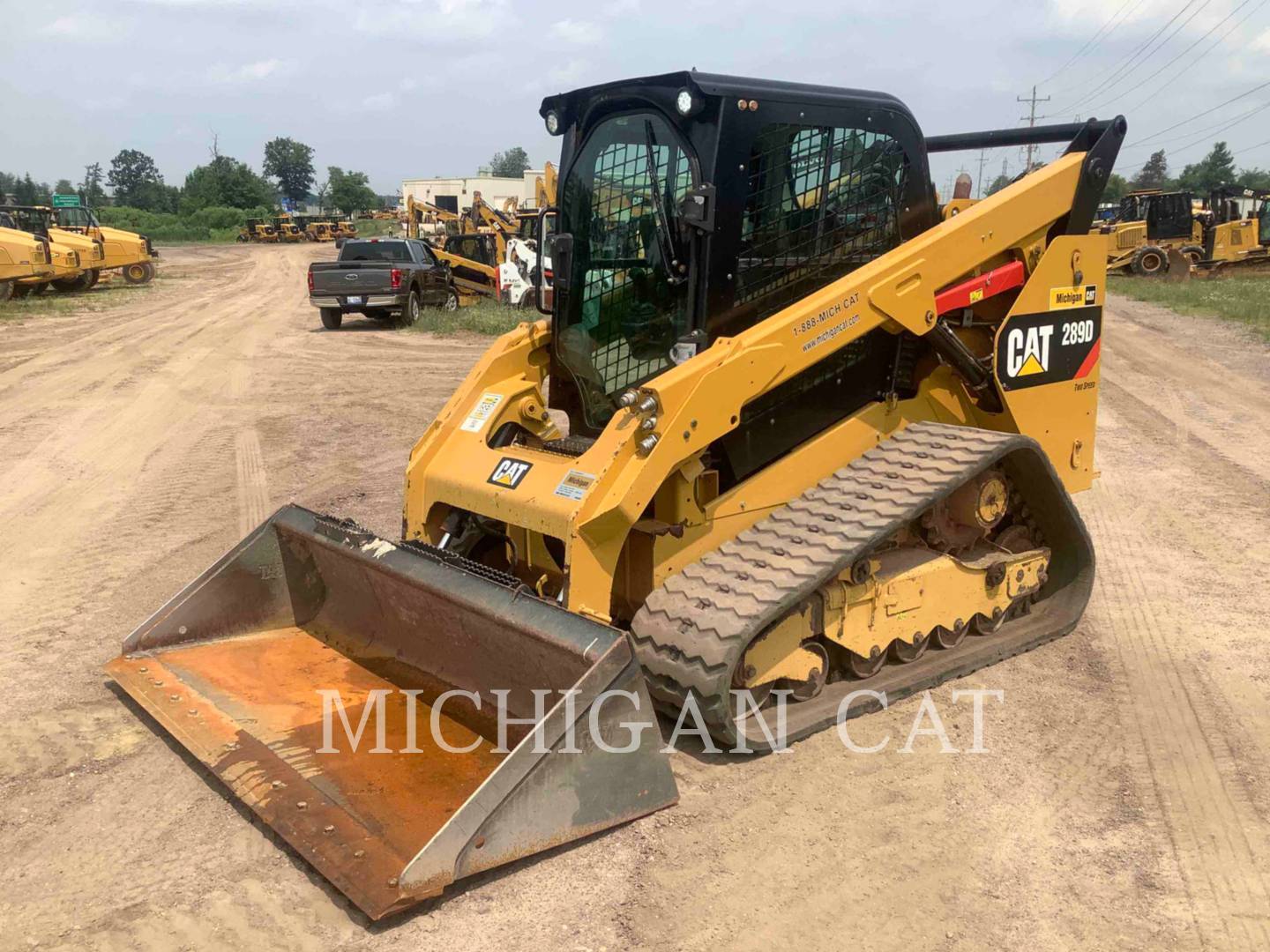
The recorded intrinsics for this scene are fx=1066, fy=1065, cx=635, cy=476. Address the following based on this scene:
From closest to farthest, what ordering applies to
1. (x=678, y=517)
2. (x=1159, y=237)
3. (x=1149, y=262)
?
(x=678, y=517) → (x=1149, y=262) → (x=1159, y=237)

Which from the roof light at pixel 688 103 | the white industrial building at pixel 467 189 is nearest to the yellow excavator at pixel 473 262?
the roof light at pixel 688 103

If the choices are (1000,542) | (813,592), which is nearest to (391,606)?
(813,592)

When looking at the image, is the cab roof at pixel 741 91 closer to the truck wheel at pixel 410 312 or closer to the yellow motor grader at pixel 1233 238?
the truck wheel at pixel 410 312

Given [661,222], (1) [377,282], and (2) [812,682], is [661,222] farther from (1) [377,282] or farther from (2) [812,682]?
(1) [377,282]

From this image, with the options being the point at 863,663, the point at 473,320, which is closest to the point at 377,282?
the point at 473,320

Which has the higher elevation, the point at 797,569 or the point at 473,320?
the point at 797,569

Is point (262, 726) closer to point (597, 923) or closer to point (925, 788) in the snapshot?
point (597, 923)

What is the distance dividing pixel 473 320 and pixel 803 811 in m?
16.2

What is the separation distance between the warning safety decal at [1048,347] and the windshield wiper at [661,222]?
68.9 inches

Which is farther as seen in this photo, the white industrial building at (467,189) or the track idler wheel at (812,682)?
the white industrial building at (467,189)

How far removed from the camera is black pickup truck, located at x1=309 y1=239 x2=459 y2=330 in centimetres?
1883

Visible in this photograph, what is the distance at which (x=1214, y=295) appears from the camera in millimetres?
23500

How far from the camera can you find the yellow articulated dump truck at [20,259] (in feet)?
72.0

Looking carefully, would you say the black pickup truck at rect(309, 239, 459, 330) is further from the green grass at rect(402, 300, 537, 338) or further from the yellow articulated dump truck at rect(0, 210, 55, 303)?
the yellow articulated dump truck at rect(0, 210, 55, 303)
